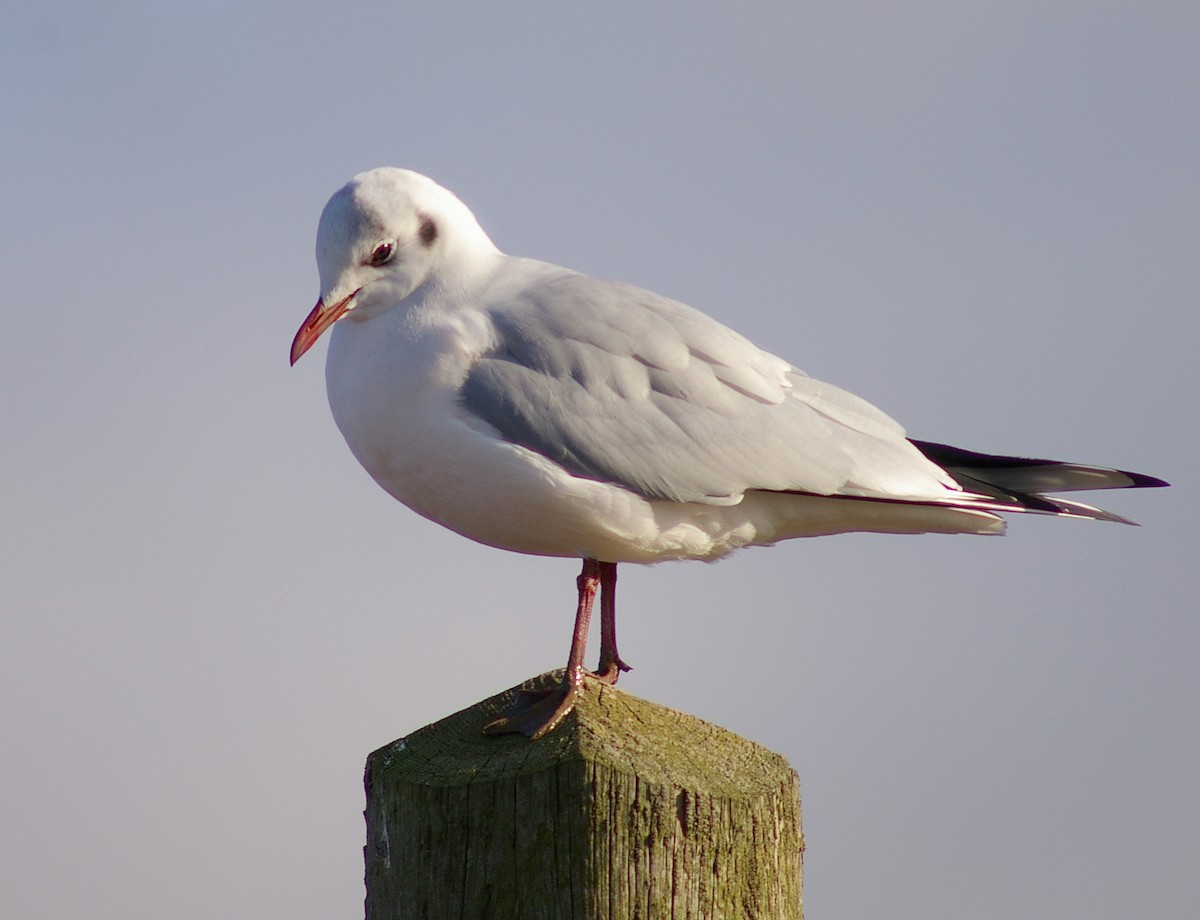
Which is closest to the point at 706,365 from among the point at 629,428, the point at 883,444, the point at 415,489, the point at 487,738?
the point at 629,428

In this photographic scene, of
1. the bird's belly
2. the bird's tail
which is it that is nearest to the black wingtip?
the bird's tail

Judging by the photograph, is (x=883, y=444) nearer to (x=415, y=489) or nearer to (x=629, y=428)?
(x=629, y=428)

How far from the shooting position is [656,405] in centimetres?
498

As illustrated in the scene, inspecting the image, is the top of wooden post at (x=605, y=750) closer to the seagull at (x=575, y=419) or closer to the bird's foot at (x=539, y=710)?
the bird's foot at (x=539, y=710)

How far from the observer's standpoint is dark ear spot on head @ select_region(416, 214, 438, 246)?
17.0ft

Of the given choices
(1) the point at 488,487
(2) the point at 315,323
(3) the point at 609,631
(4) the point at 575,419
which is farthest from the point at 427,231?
(3) the point at 609,631

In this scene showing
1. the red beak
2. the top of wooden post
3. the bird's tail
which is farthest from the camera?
the bird's tail

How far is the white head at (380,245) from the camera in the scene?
199 inches

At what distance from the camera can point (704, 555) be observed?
5.18 m

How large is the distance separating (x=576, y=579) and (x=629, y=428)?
623 millimetres

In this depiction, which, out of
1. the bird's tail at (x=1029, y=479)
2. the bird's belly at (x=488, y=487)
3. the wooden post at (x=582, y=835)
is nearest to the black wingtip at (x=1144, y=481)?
the bird's tail at (x=1029, y=479)

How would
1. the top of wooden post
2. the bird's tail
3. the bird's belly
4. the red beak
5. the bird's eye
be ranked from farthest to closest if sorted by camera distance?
the bird's tail
the bird's eye
the red beak
the bird's belly
the top of wooden post

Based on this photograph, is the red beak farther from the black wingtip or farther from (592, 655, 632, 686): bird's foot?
the black wingtip

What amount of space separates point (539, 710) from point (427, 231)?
189cm
